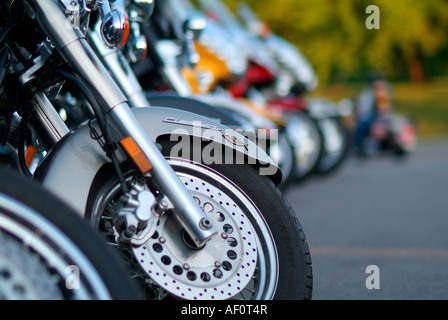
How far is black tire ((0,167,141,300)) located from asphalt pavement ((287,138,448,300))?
1.91m

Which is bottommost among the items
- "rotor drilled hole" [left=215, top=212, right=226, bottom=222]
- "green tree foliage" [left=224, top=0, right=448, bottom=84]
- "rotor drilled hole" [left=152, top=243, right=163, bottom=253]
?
"rotor drilled hole" [left=152, top=243, right=163, bottom=253]

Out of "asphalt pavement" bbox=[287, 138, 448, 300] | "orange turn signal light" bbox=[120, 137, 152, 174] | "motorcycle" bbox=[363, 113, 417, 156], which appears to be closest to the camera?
"orange turn signal light" bbox=[120, 137, 152, 174]

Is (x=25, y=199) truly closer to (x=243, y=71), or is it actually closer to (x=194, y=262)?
(x=194, y=262)

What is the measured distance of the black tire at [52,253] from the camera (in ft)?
6.54

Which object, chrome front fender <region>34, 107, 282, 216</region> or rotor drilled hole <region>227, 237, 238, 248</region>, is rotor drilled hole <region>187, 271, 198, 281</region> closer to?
rotor drilled hole <region>227, 237, 238, 248</region>

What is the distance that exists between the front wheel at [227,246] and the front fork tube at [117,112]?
0.31ft

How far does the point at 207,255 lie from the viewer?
2.63m

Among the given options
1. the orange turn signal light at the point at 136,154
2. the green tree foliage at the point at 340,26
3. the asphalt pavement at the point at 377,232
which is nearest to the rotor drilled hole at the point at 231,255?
the orange turn signal light at the point at 136,154

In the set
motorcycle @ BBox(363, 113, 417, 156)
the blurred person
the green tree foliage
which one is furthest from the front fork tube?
the green tree foliage

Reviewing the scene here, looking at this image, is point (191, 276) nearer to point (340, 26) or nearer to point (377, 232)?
point (377, 232)

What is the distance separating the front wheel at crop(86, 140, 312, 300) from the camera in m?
2.58

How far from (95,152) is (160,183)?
268 millimetres

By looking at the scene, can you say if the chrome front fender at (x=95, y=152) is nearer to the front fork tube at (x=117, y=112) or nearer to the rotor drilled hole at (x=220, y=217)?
the front fork tube at (x=117, y=112)

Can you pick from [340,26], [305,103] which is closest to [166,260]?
[305,103]
